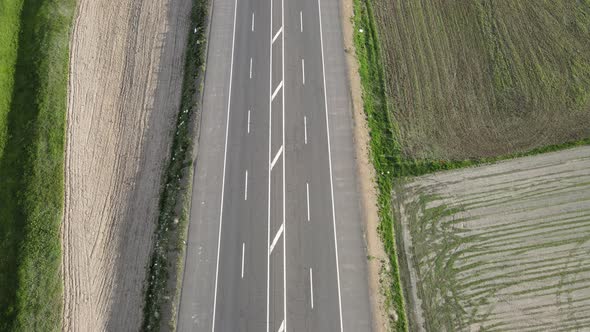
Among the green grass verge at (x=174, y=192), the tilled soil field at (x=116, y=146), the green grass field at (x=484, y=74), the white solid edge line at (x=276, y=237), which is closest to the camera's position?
the green grass verge at (x=174, y=192)

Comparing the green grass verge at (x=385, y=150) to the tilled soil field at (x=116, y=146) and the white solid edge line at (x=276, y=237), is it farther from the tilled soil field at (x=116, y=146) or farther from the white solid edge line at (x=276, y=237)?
the tilled soil field at (x=116, y=146)

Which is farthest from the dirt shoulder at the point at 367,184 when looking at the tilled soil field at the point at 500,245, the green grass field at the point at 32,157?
the green grass field at the point at 32,157

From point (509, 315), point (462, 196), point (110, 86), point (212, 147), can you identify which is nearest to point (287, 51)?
point (212, 147)

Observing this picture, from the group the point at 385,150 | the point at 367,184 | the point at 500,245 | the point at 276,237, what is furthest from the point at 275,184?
the point at 500,245

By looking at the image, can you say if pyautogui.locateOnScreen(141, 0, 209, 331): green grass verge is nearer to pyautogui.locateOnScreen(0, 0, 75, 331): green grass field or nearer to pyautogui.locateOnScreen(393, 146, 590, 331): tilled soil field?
pyautogui.locateOnScreen(0, 0, 75, 331): green grass field

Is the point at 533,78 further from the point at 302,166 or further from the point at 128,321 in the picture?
the point at 128,321

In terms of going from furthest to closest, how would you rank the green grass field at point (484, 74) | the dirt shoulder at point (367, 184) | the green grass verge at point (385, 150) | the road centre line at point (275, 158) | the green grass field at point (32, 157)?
the green grass field at point (484, 74) < the road centre line at point (275, 158) < the green grass verge at point (385, 150) < the green grass field at point (32, 157) < the dirt shoulder at point (367, 184)
